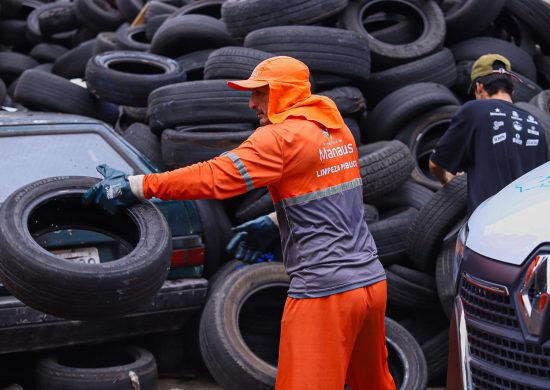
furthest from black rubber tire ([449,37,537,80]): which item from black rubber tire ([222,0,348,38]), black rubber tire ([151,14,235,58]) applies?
black rubber tire ([151,14,235,58])

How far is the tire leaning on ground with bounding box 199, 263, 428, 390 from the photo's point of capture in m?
5.18

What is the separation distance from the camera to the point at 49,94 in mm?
8172

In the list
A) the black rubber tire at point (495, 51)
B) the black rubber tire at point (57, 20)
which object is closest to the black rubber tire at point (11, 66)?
the black rubber tire at point (57, 20)

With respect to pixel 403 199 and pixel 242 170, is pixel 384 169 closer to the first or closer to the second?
pixel 403 199

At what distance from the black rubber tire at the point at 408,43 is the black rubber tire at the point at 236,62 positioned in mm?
1397

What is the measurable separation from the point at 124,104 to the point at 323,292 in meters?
4.19

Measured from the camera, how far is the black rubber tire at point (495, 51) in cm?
892

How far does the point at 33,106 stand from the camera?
8.21 metres

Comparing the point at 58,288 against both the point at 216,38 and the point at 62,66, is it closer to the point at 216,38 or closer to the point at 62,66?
the point at 216,38

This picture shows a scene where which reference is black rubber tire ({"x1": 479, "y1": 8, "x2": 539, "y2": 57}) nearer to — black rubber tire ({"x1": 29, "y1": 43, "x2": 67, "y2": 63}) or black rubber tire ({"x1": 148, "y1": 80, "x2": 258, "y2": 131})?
black rubber tire ({"x1": 148, "y1": 80, "x2": 258, "y2": 131})

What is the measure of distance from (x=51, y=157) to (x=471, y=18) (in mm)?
4947

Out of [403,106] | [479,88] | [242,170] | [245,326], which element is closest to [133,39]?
[403,106]

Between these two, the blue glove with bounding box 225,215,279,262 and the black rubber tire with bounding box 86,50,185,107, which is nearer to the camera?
the blue glove with bounding box 225,215,279,262

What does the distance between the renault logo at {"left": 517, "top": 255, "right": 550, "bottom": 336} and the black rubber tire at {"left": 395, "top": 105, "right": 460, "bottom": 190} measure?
14.6 feet
